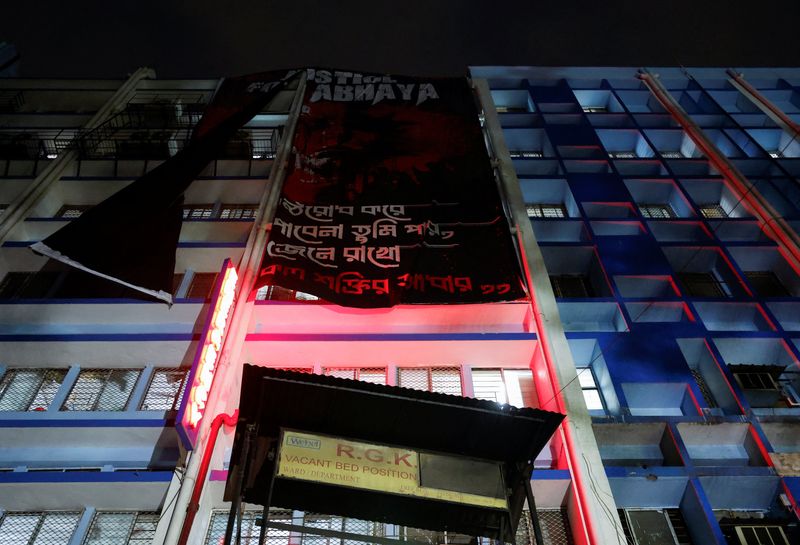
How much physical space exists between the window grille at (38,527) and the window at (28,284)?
701 cm

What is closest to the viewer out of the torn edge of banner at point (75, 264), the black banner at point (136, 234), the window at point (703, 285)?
the torn edge of banner at point (75, 264)

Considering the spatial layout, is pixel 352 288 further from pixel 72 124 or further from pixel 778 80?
pixel 778 80

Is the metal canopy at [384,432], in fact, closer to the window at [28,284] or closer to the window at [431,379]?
the window at [431,379]

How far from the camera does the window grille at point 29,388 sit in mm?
13141

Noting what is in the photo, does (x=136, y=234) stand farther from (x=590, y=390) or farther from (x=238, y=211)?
(x=590, y=390)

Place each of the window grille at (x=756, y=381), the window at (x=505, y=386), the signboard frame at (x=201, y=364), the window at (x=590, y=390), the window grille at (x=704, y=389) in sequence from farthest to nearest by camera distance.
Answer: the window at (x=590, y=390) → the window grille at (x=704, y=389) → the window at (x=505, y=386) → the window grille at (x=756, y=381) → the signboard frame at (x=201, y=364)

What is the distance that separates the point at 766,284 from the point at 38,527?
65.5ft

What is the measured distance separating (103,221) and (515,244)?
10.3 meters

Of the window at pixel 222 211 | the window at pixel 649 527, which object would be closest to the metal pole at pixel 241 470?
the window at pixel 649 527

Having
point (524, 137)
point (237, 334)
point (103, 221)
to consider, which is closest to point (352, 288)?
point (237, 334)

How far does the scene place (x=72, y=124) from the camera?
77.2ft

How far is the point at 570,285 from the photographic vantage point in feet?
59.2

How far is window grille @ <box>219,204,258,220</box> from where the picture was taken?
2036 centimetres

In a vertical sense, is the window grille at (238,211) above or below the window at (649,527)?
above
